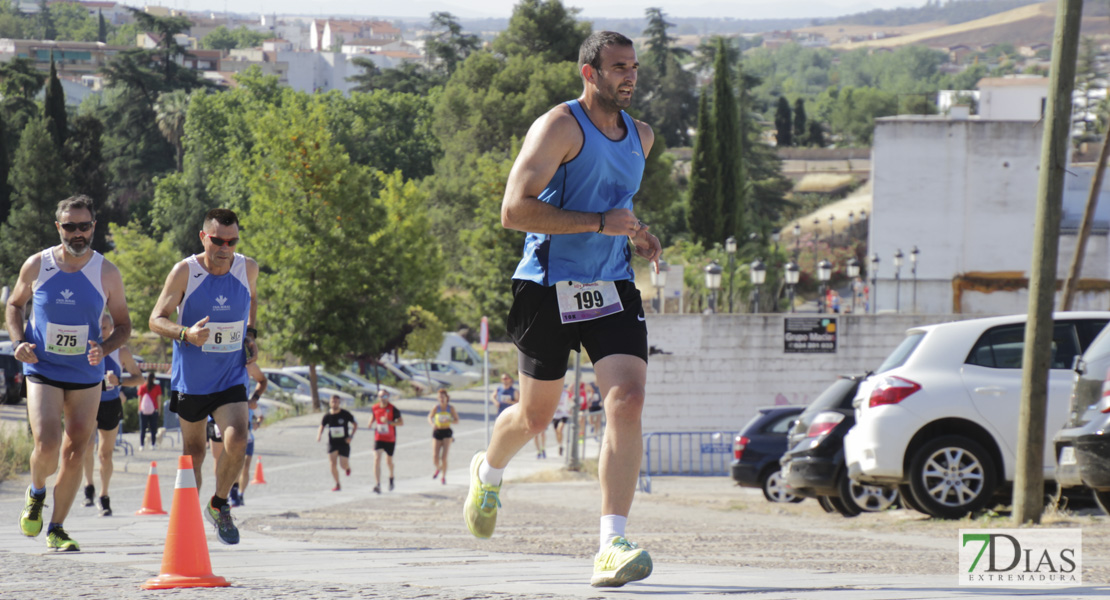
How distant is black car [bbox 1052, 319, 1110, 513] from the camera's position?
923 cm

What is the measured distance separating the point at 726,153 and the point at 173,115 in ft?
134

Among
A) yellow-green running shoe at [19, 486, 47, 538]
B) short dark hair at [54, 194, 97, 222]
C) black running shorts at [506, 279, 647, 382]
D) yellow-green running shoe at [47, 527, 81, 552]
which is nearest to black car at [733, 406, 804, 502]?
yellow-green running shoe at [19, 486, 47, 538]

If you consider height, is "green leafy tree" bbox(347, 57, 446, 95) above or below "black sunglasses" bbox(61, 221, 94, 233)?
above

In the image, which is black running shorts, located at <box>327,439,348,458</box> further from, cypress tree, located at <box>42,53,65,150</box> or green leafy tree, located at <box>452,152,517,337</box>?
cypress tree, located at <box>42,53,65,150</box>

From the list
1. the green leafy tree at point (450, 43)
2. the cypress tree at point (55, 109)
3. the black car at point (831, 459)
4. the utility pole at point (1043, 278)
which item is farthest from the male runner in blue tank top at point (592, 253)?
the green leafy tree at point (450, 43)

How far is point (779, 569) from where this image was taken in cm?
673

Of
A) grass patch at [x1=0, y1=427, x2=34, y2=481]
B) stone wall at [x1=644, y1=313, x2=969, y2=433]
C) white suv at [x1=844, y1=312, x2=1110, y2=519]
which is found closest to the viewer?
white suv at [x1=844, y1=312, x2=1110, y2=519]

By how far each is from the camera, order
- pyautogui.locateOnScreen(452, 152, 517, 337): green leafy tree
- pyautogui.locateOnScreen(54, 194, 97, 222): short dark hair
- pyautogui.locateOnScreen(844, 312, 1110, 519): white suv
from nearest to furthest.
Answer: pyautogui.locateOnScreen(54, 194, 97, 222): short dark hair
pyautogui.locateOnScreen(844, 312, 1110, 519): white suv
pyautogui.locateOnScreen(452, 152, 517, 337): green leafy tree

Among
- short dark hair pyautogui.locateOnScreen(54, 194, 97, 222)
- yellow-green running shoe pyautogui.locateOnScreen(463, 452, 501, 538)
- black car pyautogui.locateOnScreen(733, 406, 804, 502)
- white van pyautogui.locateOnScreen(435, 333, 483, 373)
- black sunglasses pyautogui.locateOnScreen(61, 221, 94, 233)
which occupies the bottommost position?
white van pyautogui.locateOnScreen(435, 333, 483, 373)

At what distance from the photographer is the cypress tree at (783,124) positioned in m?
155

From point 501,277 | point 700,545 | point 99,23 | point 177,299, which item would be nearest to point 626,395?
point 177,299

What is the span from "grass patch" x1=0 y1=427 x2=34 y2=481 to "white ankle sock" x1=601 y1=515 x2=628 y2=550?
1427 centimetres

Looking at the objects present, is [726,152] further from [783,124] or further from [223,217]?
[783,124]

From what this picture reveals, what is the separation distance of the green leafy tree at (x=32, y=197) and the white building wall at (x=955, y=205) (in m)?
39.1
